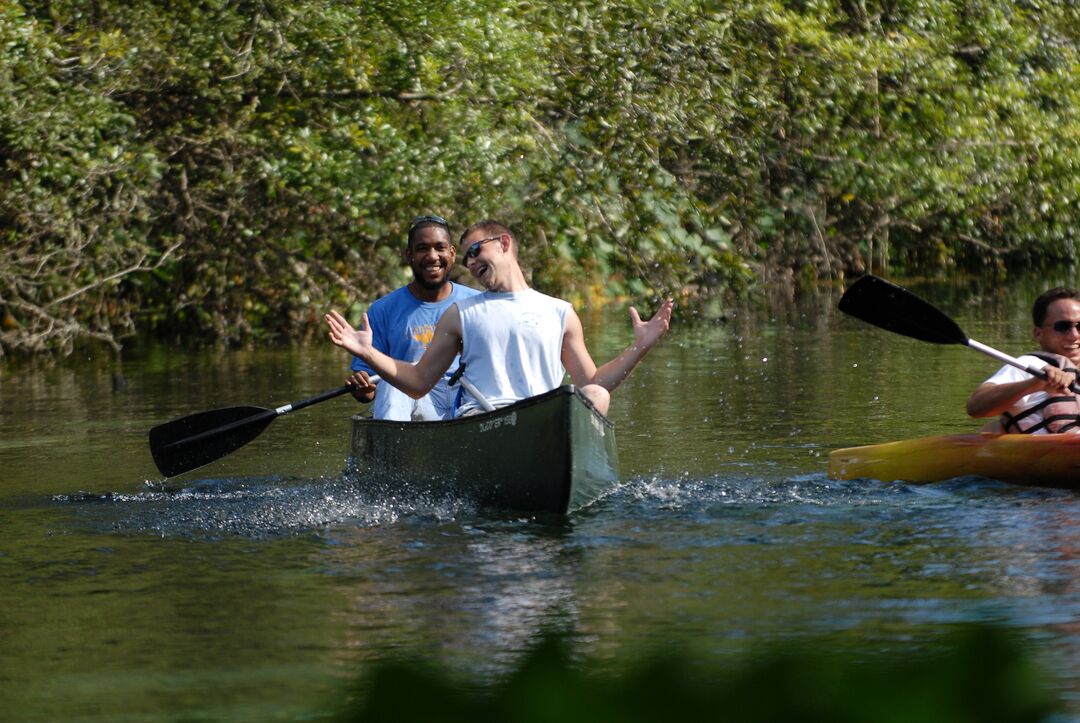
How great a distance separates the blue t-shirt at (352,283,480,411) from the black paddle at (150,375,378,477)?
275 mm

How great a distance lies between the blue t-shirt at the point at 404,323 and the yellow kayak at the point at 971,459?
1865mm

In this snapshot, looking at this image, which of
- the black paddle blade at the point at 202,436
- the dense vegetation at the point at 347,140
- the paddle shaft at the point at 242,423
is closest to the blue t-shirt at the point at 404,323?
the paddle shaft at the point at 242,423

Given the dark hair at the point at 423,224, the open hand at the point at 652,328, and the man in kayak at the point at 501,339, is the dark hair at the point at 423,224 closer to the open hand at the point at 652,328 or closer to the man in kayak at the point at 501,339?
the man in kayak at the point at 501,339

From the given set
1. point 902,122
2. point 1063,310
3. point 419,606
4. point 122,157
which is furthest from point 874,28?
point 419,606

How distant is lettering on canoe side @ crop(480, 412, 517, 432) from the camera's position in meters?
6.27

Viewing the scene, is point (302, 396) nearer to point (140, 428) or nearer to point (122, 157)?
point (140, 428)

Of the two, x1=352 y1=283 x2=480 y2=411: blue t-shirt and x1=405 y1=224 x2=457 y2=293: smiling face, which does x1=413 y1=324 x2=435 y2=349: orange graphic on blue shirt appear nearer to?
x1=352 y1=283 x2=480 y2=411: blue t-shirt

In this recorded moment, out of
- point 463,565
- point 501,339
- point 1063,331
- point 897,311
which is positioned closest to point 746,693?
point 463,565

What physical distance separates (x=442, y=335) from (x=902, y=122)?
15290 millimetres

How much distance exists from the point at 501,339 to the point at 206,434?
2047 millimetres

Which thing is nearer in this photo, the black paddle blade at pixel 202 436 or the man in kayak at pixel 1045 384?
the man in kayak at pixel 1045 384

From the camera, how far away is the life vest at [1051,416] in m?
7.17

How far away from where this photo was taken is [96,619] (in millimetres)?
4953

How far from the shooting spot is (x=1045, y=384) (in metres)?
6.70
